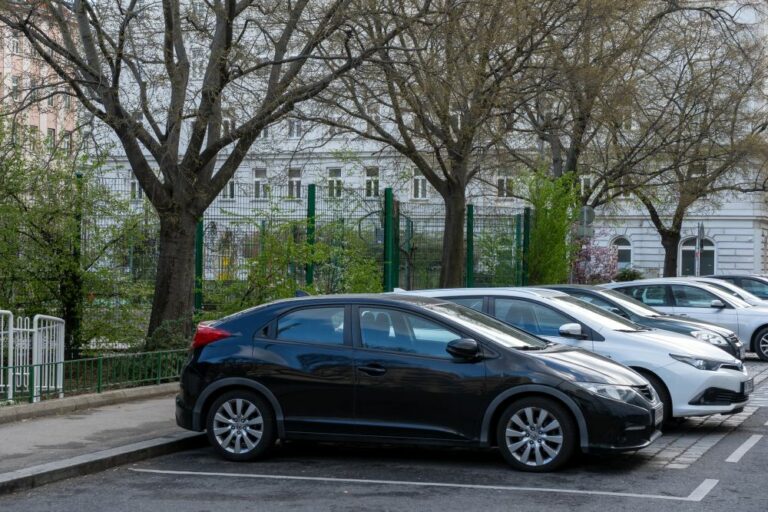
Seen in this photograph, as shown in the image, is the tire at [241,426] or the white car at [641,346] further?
the white car at [641,346]

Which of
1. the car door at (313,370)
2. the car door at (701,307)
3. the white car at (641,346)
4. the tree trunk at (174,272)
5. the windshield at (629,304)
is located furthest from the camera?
the car door at (701,307)

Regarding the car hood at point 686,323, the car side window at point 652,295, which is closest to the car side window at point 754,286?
the car side window at point 652,295

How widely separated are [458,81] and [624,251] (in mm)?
46316

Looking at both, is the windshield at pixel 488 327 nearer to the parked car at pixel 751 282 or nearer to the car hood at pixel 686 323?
the car hood at pixel 686 323

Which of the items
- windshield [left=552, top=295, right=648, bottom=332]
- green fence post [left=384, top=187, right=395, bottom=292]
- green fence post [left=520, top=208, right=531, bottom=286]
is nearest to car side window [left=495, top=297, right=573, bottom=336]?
windshield [left=552, top=295, right=648, bottom=332]

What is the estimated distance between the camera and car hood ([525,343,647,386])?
30.7 ft

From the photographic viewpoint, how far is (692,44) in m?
29.9

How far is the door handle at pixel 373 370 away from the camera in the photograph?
9695 mm

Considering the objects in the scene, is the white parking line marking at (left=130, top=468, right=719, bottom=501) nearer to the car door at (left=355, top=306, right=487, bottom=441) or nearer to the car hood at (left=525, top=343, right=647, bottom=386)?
the car door at (left=355, top=306, right=487, bottom=441)

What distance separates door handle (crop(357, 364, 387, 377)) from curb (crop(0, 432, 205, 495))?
2.13m

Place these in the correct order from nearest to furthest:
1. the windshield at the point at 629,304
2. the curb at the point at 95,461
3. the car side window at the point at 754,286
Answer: the curb at the point at 95,461 → the windshield at the point at 629,304 → the car side window at the point at 754,286

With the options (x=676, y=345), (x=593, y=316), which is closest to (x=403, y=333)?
(x=593, y=316)

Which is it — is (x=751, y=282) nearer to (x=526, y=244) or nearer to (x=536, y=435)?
(x=526, y=244)

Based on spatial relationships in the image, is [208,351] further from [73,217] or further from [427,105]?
[427,105]
